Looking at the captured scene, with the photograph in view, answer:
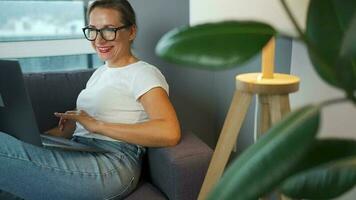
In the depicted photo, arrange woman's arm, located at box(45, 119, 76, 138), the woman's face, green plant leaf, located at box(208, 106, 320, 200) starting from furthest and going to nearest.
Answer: woman's arm, located at box(45, 119, 76, 138)
the woman's face
green plant leaf, located at box(208, 106, 320, 200)

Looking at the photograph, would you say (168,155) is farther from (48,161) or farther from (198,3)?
(198,3)

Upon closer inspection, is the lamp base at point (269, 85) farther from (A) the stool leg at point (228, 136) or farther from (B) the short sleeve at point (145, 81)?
(B) the short sleeve at point (145, 81)

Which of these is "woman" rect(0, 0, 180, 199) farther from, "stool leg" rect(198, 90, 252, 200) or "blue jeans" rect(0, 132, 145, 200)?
"stool leg" rect(198, 90, 252, 200)

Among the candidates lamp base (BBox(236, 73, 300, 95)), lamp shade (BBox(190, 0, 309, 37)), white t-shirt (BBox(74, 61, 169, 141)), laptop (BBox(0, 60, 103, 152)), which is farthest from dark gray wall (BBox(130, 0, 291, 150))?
laptop (BBox(0, 60, 103, 152))

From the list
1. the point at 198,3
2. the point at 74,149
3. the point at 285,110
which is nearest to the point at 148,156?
the point at 74,149

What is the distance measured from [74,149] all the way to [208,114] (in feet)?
3.24

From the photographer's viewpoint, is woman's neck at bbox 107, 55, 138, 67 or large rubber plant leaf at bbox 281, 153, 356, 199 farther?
woman's neck at bbox 107, 55, 138, 67

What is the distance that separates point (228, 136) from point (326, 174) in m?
0.61

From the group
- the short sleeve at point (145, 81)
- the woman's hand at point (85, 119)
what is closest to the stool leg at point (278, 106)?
Answer: the short sleeve at point (145, 81)

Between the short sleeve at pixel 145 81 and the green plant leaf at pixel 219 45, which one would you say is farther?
the short sleeve at pixel 145 81

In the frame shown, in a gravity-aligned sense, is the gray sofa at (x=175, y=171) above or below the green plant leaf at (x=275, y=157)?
below

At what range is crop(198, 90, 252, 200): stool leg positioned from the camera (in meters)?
1.20

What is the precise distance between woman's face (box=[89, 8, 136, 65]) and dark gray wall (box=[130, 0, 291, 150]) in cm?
49

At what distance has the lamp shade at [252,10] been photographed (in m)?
1.24
